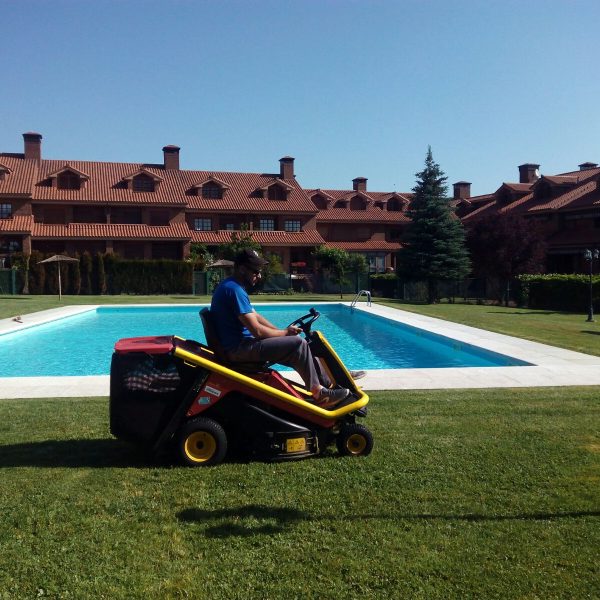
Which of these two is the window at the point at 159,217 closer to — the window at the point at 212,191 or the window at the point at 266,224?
the window at the point at 212,191

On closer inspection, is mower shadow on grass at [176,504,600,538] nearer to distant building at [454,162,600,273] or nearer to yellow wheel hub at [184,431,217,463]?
yellow wheel hub at [184,431,217,463]

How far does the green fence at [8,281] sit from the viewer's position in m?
36.0

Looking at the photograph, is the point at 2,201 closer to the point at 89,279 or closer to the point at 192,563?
the point at 89,279

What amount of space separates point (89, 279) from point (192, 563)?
37.2 metres

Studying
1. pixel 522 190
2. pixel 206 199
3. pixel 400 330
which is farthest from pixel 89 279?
pixel 522 190

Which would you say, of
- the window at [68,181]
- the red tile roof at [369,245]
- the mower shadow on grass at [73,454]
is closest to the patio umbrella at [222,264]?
the window at [68,181]

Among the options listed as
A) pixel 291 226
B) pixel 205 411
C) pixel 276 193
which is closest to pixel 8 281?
pixel 291 226

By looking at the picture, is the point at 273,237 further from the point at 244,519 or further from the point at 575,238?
the point at 244,519

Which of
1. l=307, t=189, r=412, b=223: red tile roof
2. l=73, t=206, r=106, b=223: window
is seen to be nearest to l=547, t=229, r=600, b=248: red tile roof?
l=307, t=189, r=412, b=223: red tile roof

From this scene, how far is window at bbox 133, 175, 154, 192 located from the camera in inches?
1745

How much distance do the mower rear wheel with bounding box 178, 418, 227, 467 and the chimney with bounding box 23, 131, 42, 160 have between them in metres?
45.3

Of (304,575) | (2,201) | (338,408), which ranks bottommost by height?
(304,575)

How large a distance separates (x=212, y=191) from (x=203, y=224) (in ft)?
8.81

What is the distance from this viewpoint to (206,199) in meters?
46.3
